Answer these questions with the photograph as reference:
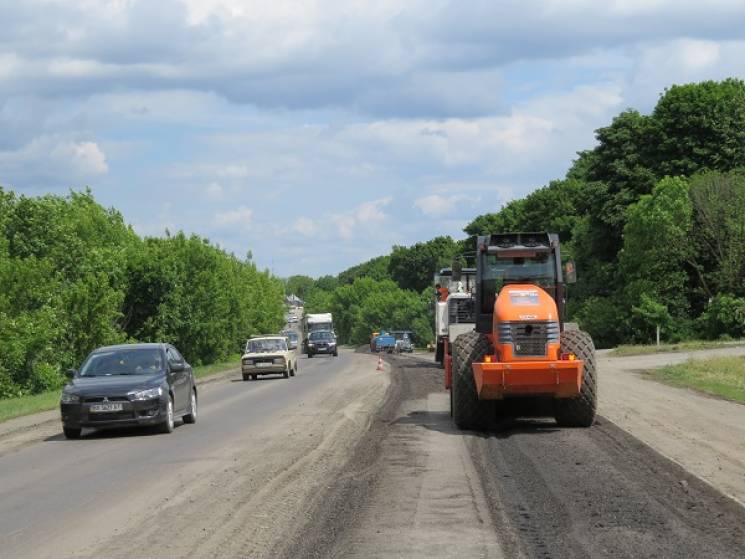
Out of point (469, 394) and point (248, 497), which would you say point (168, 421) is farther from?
point (248, 497)

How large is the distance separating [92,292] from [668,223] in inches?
1217

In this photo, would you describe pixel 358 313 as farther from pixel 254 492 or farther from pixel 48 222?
pixel 254 492

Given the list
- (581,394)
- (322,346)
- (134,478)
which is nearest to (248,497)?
(134,478)

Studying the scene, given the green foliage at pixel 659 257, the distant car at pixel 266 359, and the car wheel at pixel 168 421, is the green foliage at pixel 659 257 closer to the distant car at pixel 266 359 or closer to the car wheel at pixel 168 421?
the distant car at pixel 266 359

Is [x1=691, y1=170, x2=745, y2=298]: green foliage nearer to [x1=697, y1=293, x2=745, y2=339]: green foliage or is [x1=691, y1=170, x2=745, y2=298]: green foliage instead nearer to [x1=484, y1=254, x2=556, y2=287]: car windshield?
[x1=697, y1=293, x2=745, y2=339]: green foliage

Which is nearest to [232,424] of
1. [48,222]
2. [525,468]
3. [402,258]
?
[525,468]

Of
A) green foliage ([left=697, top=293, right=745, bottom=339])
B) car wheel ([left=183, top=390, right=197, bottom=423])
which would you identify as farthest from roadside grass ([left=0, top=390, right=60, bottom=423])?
green foliage ([left=697, top=293, right=745, bottom=339])

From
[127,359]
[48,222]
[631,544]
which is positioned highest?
[48,222]

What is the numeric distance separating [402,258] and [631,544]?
160 m

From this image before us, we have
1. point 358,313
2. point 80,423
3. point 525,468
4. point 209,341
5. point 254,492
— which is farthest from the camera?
point 358,313

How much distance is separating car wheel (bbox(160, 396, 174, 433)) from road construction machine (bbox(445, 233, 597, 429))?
482 centimetres

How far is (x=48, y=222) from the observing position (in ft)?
221

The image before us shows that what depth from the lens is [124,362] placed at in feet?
69.8

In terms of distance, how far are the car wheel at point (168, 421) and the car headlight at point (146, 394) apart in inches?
15.6
